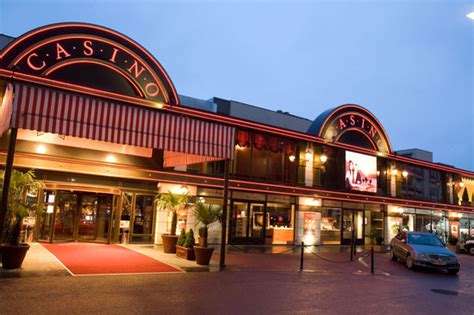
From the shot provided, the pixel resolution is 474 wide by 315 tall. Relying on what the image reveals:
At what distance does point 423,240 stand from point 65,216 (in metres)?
16.0

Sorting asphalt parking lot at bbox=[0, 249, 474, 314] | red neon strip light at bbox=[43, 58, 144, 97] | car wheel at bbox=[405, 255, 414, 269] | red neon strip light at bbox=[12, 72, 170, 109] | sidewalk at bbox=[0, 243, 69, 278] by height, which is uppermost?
red neon strip light at bbox=[43, 58, 144, 97]

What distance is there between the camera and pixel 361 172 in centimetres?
2920

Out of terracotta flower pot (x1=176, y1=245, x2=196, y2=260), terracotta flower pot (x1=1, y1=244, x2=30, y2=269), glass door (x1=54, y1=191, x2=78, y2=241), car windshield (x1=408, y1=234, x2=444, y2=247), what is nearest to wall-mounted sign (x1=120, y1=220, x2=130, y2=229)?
glass door (x1=54, y1=191, x2=78, y2=241)

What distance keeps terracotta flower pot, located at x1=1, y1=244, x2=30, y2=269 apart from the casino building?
2.23 metres

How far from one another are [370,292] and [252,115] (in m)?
22.9

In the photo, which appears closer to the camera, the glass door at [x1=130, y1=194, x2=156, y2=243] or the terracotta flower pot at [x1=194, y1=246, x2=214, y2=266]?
the terracotta flower pot at [x1=194, y1=246, x2=214, y2=266]

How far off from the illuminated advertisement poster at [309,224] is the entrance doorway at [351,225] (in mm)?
2993

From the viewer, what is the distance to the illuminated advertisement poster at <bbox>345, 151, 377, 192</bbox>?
1123 inches

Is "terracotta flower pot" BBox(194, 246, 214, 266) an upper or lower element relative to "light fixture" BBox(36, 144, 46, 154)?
lower

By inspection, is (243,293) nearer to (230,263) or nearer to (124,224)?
(230,263)

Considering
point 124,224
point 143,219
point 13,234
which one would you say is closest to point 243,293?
point 13,234

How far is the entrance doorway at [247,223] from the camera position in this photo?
78.6 feet

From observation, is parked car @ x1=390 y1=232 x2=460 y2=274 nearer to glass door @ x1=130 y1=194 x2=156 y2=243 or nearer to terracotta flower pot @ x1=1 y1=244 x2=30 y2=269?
glass door @ x1=130 y1=194 x2=156 y2=243

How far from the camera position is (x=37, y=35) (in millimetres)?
16828
